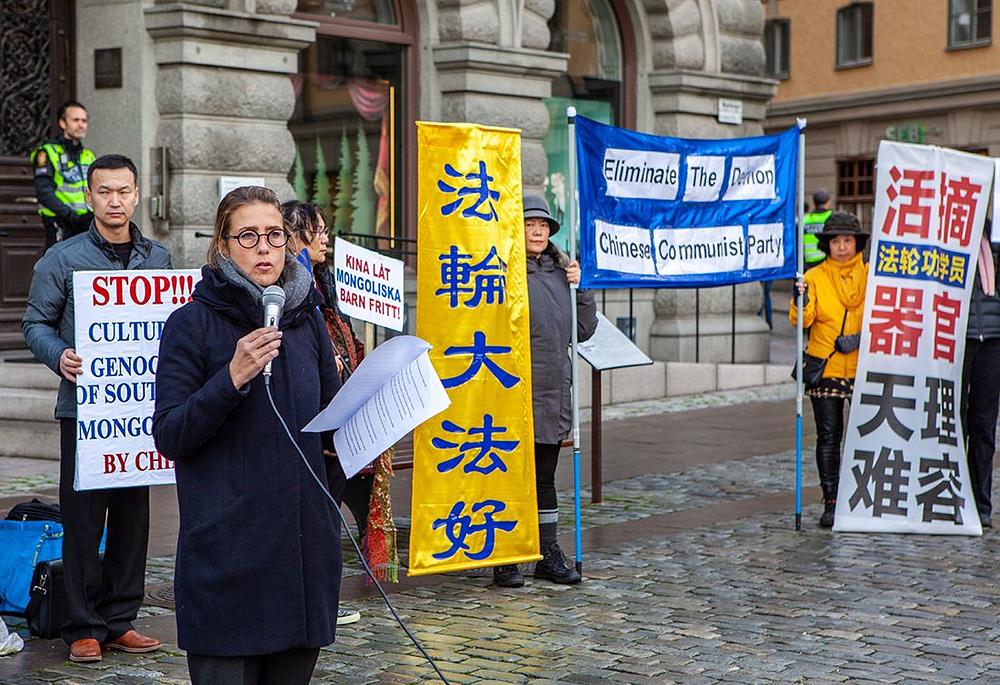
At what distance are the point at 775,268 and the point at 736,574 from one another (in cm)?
202

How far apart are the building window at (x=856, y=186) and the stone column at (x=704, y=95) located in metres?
17.3

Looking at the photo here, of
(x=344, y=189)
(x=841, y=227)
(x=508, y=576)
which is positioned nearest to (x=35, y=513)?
(x=508, y=576)

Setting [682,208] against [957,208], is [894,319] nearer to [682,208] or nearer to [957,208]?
[957,208]

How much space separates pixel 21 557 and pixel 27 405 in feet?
17.6

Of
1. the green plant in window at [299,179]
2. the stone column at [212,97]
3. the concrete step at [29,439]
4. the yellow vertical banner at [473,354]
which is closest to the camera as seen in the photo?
the yellow vertical banner at [473,354]

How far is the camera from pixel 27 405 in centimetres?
1188

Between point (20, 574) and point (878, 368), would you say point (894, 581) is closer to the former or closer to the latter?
point (878, 368)

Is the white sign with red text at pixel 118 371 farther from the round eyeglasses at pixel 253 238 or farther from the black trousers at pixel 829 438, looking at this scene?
the black trousers at pixel 829 438

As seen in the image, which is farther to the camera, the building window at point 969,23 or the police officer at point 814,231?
the building window at point 969,23

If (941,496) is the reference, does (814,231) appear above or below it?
above

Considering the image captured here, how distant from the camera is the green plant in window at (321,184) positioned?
50.4ft

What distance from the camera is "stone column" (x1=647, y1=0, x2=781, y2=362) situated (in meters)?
18.1

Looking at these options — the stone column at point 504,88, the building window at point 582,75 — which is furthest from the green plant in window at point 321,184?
the building window at point 582,75

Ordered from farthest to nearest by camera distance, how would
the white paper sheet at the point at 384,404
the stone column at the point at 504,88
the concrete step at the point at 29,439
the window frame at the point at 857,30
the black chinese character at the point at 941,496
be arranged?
1. the window frame at the point at 857,30
2. the stone column at the point at 504,88
3. the concrete step at the point at 29,439
4. the black chinese character at the point at 941,496
5. the white paper sheet at the point at 384,404
